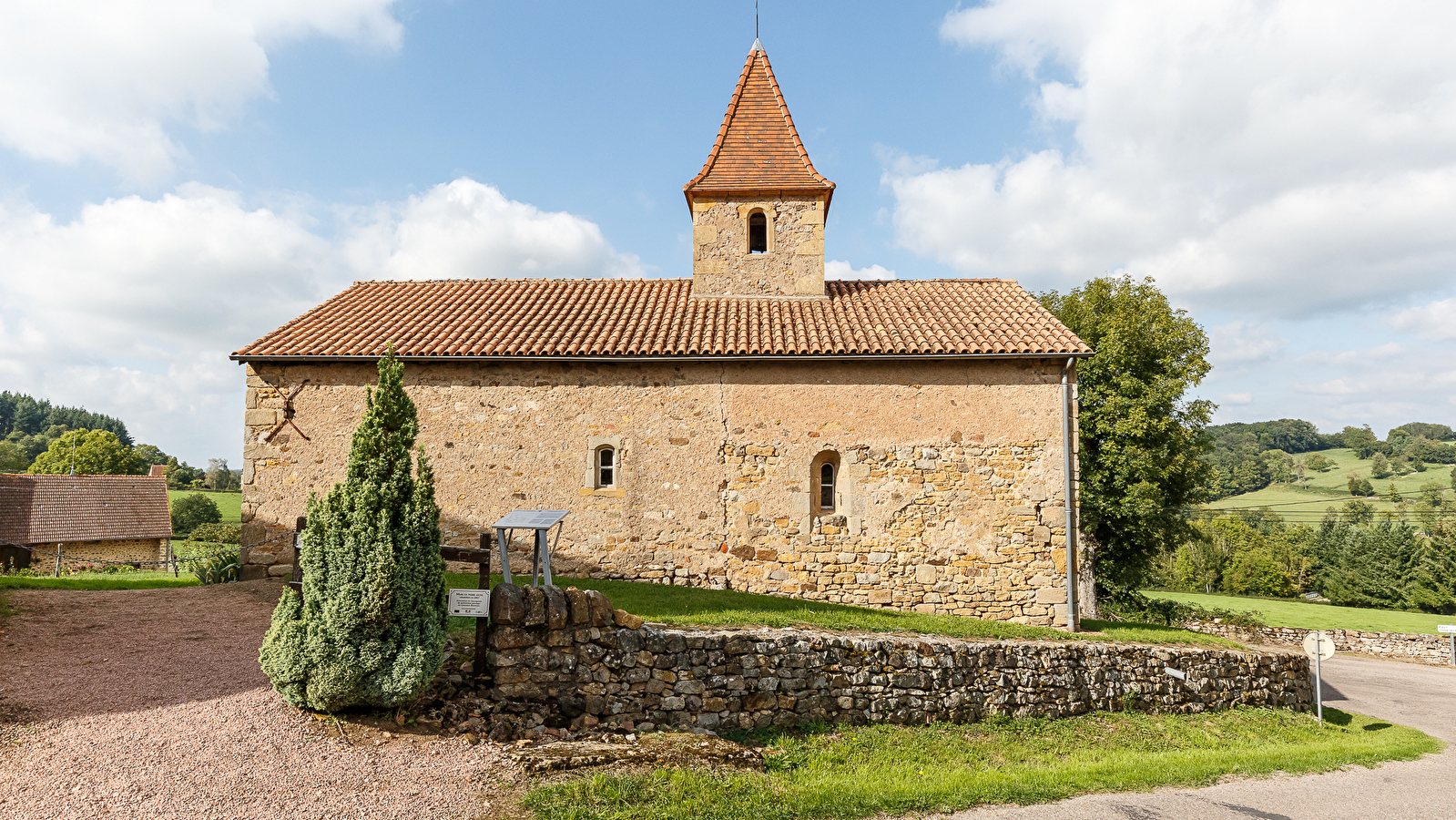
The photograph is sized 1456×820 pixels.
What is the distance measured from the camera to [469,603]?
6.36 metres

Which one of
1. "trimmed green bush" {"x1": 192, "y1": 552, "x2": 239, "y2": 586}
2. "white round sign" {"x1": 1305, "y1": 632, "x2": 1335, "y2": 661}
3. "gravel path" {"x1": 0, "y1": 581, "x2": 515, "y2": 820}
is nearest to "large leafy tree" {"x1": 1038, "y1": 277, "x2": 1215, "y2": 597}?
"white round sign" {"x1": 1305, "y1": 632, "x2": 1335, "y2": 661}

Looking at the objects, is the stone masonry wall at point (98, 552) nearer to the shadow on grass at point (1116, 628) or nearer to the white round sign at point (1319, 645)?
the shadow on grass at point (1116, 628)

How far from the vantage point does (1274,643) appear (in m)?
24.5

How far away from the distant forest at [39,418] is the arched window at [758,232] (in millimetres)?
106370

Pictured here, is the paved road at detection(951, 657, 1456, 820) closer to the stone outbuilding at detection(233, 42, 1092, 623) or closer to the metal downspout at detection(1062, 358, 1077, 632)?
the metal downspout at detection(1062, 358, 1077, 632)

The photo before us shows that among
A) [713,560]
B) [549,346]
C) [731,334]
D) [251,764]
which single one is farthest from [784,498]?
[251,764]

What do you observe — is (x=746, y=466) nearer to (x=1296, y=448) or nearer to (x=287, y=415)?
(x=287, y=415)

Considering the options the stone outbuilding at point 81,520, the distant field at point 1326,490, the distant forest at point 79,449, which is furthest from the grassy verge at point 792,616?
the distant field at point 1326,490

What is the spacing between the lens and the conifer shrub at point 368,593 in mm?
5699

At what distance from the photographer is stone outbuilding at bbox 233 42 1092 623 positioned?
11.1m

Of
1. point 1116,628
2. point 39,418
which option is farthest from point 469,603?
point 39,418

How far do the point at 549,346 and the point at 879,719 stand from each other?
25.7 ft

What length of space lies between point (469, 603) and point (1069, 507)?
9.45 m

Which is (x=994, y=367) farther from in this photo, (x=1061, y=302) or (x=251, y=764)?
(x=1061, y=302)
